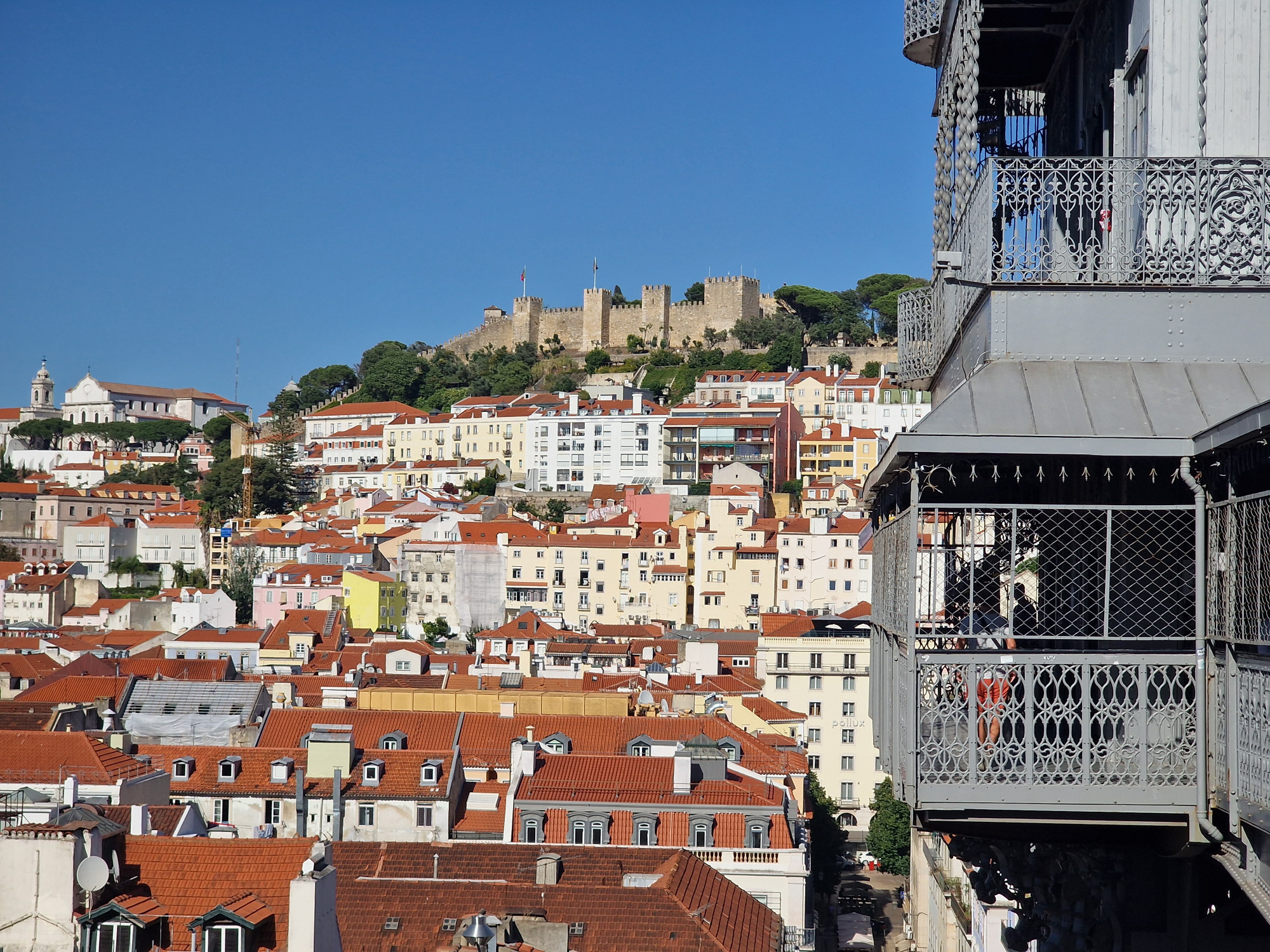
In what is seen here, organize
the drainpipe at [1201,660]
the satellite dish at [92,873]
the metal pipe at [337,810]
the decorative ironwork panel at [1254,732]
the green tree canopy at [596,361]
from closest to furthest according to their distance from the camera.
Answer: the decorative ironwork panel at [1254,732] < the drainpipe at [1201,660] < the satellite dish at [92,873] < the metal pipe at [337,810] < the green tree canopy at [596,361]

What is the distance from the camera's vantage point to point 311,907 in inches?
565

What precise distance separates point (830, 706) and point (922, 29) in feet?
137

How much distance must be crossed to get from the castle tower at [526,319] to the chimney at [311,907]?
118 metres

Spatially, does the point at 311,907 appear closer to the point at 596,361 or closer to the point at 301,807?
the point at 301,807

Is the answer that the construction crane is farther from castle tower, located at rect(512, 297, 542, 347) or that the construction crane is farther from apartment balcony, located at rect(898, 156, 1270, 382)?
apartment balcony, located at rect(898, 156, 1270, 382)

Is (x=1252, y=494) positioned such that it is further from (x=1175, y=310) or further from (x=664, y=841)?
(x=664, y=841)

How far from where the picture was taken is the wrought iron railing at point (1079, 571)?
17.1ft

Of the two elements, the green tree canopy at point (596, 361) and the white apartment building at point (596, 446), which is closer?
the white apartment building at point (596, 446)

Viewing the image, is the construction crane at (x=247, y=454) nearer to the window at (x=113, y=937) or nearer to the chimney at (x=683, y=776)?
the chimney at (x=683, y=776)

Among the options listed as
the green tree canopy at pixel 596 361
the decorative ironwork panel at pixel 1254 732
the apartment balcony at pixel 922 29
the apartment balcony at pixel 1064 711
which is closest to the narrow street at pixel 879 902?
the apartment balcony at pixel 922 29

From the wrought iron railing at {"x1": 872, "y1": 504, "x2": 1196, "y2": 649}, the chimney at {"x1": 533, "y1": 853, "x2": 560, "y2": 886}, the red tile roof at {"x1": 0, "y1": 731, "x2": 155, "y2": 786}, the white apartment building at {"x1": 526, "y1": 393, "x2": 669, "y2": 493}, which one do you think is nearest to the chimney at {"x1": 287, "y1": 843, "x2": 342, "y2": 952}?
the chimney at {"x1": 533, "y1": 853, "x2": 560, "y2": 886}

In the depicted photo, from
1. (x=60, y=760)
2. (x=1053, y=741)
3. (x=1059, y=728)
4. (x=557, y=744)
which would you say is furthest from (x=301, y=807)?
(x=1059, y=728)

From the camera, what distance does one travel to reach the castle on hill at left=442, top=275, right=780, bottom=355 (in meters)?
126

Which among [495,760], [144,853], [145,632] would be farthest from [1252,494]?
[145,632]
